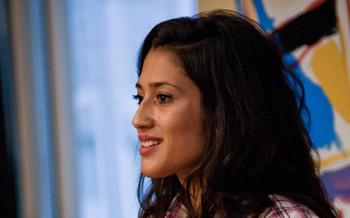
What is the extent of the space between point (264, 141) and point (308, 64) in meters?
0.78

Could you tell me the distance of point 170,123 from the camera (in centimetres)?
136

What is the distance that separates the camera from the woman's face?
136 cm

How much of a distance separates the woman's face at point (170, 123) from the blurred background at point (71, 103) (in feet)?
3.46

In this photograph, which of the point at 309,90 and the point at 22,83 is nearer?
the point at 309,90

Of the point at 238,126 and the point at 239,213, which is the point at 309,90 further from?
the point at 239,213

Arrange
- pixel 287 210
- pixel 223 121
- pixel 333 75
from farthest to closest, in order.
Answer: pixel 333 75, pixel 223 121, pixel 287 210

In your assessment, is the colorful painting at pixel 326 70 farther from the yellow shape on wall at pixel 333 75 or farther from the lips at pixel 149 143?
the lips at pixel 149 143

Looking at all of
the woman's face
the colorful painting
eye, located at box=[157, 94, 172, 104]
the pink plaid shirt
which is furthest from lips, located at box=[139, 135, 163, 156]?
the colorful painting

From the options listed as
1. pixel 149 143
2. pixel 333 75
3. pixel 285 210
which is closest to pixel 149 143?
pixel 149 143

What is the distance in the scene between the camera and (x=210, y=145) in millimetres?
1362

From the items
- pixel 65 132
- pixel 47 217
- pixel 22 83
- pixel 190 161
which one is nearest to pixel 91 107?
pixel 65 132

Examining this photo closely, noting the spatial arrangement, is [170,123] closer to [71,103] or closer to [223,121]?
[223,121]

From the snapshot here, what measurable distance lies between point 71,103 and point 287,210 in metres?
1.81

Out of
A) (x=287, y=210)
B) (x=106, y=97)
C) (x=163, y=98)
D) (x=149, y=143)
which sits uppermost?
(x=106, y=97)
